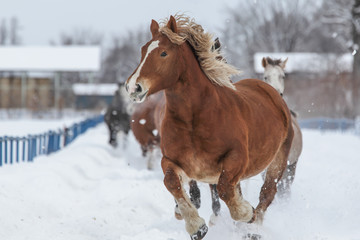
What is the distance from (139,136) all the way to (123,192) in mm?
3668

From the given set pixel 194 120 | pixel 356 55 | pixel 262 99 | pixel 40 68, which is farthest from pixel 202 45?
pixel 40 68

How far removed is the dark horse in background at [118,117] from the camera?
14.5m

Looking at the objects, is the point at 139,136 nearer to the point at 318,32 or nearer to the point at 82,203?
the point at 82,203

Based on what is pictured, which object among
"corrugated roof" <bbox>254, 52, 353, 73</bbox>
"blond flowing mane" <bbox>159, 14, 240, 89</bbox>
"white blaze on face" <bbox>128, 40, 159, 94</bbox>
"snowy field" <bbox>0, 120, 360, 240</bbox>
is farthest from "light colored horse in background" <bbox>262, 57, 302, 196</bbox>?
"corrugated roof" <bbox>254, 52, 353, 73</bbox>

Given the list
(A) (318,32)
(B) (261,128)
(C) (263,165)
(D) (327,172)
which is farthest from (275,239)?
(A) (318,32)

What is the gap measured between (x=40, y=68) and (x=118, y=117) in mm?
32966

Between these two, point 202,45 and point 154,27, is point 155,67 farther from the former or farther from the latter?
point 202,45

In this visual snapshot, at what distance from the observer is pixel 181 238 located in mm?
5027

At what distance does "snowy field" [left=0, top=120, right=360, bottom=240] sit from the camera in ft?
16.9

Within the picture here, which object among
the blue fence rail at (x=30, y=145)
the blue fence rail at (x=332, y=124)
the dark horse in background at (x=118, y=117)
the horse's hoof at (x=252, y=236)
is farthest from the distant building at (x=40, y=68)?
the horse's hoof at (x=252, y=236)

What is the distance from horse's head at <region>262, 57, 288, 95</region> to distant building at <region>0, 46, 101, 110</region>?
114ft

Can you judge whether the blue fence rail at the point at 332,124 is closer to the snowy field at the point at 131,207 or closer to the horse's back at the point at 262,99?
the snowy field at the point at 131,207

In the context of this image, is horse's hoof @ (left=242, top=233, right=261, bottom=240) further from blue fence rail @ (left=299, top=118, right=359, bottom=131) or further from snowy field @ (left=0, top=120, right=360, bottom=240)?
blue fence rail @ (left=299, top=118, right=359, bottom=131)

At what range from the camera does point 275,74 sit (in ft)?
22.4
